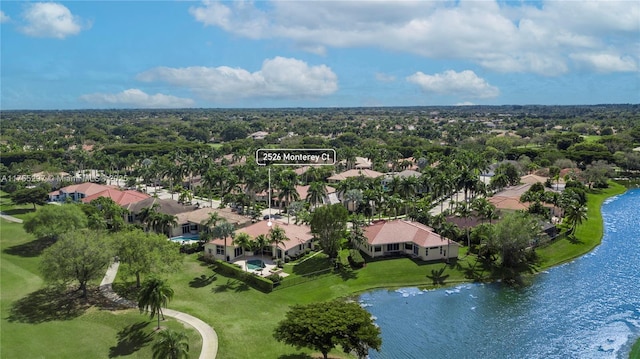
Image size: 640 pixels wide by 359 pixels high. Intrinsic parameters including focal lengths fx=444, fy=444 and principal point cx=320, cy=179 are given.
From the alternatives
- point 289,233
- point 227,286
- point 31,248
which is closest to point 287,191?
point 289,233

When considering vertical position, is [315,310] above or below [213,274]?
above

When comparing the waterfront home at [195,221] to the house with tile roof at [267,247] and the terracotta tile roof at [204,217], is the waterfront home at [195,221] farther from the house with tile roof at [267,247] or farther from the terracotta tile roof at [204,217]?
the house with tile roof at [267,247]

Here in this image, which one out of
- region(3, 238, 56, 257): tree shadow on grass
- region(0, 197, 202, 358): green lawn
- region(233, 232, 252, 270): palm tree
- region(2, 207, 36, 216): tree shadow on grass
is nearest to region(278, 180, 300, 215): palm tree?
region(233, 232, 252, 270): palm tree

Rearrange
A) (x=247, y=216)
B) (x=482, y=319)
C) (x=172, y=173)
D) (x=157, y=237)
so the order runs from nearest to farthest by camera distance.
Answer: (x=482, y=319)
(x=157, y=237)
(x=247, y=216)
(x=172, y=173)

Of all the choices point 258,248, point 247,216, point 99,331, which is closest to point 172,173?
point 247,216

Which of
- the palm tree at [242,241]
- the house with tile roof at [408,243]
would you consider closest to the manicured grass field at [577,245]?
the house with tile roof at [408,243]

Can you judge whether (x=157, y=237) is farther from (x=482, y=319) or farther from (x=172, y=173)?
(x=172, y=173)

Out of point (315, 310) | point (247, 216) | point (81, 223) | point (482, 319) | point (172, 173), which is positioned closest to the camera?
point (315, 310)

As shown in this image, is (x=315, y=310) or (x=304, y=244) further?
(x=304, y=244)
